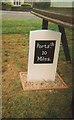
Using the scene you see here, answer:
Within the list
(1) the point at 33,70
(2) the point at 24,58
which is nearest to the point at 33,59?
(1) the point at 33,70

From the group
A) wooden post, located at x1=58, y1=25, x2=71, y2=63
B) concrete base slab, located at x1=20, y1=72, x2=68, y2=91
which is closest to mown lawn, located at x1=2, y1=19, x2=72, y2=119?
concrete base slab, located at x1=20, y1=72, x2=68, y2=91

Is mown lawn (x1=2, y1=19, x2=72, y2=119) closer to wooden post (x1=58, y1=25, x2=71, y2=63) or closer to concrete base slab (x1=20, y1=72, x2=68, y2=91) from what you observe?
concrete base slab (x1=20, y1=72, x2=68, y2=91)

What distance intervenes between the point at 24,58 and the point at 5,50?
0.67 m

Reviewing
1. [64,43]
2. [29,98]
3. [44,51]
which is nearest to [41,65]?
[44,51]

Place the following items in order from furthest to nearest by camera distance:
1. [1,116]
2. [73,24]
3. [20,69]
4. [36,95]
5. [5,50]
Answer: [5,50]
[20,69]
[36,95]
[1,116]
[73,24]

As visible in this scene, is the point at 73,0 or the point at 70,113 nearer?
the point at 70,113

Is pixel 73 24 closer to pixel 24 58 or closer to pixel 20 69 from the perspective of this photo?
pixel 20 69

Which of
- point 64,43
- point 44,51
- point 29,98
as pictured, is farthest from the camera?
point 64,43

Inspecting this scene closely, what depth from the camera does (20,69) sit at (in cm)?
341

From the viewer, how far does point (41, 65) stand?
2.81 meters

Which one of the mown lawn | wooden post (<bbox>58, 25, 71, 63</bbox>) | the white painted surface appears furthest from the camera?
wooden post (<bbox>58, 25, 71, 63</bbox>)

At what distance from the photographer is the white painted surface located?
2648 mm

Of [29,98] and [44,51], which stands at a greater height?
[44,51]

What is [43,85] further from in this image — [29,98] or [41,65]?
[29,98]
